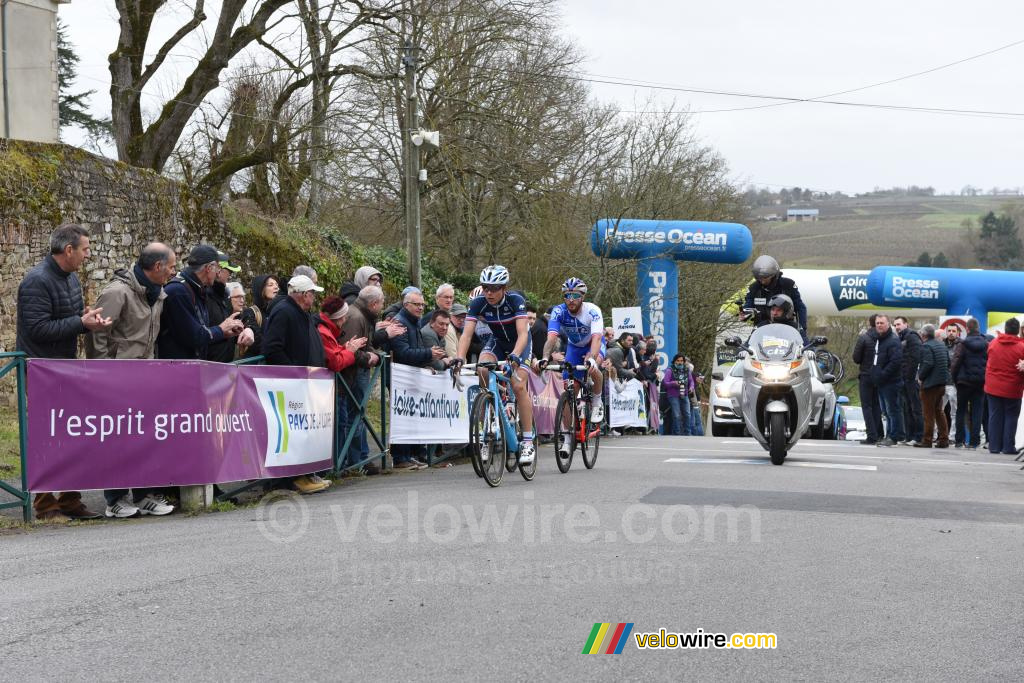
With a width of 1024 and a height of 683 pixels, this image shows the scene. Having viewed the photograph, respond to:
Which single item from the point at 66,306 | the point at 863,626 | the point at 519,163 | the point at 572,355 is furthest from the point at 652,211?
the point at 863,626

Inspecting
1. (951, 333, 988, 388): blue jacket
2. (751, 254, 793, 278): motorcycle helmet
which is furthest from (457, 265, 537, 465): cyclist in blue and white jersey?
(951, 333, 988, 388): blue jacket

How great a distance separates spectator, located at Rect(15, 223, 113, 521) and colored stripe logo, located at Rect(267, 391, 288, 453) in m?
1.72

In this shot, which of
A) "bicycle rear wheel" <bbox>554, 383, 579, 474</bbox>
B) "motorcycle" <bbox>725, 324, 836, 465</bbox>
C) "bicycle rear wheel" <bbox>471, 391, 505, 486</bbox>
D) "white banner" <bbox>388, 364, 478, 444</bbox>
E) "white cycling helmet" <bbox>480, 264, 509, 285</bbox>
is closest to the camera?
"bicycle rear wheel" <bbox>471, 391, 505, 486</bbox>

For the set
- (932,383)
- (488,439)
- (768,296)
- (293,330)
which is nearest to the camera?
(488,439)

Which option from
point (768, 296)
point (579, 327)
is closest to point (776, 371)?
point (768, 296)

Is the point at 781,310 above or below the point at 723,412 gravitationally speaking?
above

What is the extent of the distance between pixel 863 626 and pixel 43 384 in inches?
229

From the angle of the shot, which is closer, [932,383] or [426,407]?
[426,407]

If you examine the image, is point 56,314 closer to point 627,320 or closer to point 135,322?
point 135,322

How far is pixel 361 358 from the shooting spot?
12.3 m

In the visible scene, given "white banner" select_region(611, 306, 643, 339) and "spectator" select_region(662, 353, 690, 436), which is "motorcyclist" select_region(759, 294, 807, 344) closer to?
"spectator" select_region(662, 353, 690, 436)

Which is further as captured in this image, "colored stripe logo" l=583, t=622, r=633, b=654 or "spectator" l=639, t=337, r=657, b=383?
"spectator" l=639, t=337, r=657, b=383

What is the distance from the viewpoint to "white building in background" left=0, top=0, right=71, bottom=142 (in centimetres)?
2186

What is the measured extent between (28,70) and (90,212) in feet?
15.4
